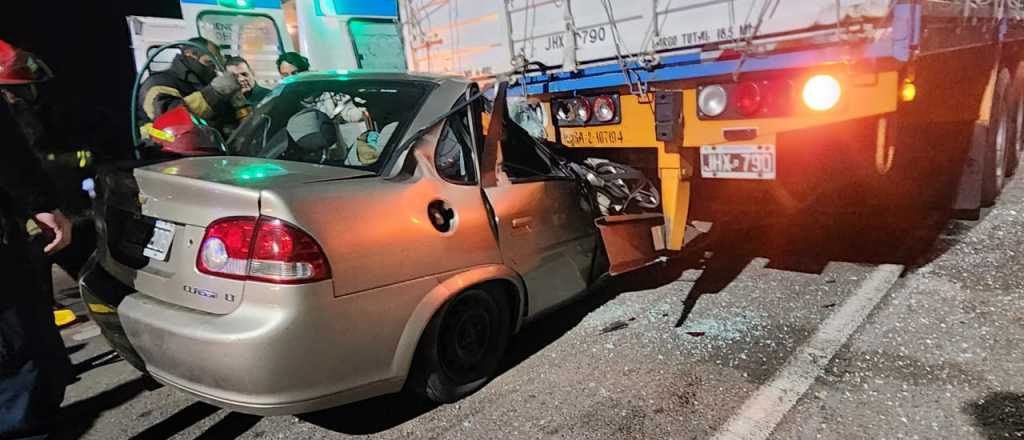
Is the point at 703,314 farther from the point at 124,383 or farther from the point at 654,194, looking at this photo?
the point at 124,383

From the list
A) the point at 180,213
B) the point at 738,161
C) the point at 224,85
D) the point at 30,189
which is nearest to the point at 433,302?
the point at 180,213

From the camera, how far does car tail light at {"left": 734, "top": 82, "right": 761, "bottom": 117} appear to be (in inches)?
147

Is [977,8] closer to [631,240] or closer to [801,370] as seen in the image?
[631,240]

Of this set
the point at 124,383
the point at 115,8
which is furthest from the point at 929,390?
the point at 115,8

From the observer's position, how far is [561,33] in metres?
4.56

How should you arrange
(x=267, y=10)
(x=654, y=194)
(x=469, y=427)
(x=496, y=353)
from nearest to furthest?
(x=469, y=427)
(x=496, y=353)
(x=654, y=194)
(x=267, y=10)

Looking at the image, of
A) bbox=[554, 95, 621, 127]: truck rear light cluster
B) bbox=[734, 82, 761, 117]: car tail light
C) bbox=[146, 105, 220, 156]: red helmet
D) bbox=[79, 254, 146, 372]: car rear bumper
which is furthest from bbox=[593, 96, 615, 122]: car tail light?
bbox=[79, 254, 146, 372]: car rear bumper

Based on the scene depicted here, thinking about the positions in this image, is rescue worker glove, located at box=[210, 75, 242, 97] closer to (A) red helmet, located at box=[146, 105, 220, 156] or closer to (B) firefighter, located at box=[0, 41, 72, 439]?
(A) red helmet, located at box=[146, 105, 220, 156]

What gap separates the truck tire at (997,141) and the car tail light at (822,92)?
281 cm

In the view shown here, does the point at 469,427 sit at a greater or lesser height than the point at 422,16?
lesser

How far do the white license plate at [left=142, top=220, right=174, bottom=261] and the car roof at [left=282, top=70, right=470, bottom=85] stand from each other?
4.19 feet

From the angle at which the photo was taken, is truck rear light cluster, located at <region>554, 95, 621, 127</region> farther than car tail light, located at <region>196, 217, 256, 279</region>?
Yes

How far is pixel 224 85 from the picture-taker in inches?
210

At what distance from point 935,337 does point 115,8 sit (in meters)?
10.7
